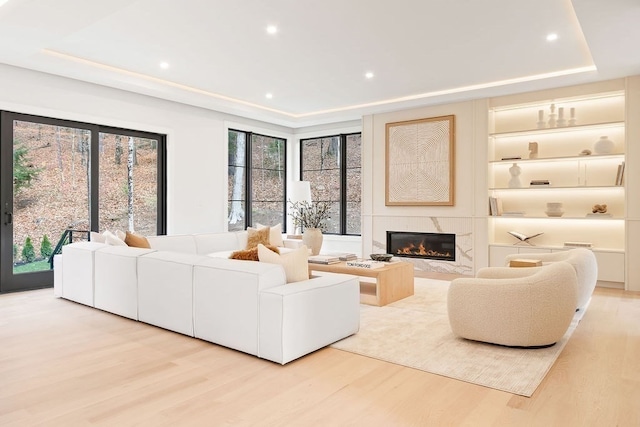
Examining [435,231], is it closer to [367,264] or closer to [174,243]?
[367,264]

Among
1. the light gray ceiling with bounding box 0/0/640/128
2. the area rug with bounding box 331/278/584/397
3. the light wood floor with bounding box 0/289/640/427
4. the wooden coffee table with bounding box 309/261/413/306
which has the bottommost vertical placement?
the light wood floor with bounding box 0/289/640/427

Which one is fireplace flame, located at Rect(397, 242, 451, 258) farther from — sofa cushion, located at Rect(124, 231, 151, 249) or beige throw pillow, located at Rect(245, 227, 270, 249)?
sofa cushion, located at Rect(124, 231, 151, 249)

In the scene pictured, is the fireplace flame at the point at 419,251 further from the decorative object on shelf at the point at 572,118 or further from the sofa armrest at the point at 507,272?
the sofa armrest at the point at 507,272

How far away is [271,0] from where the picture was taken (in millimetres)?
3604

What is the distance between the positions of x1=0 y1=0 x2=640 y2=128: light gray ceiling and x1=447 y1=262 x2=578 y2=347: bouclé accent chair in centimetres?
219

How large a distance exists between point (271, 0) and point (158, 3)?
3.21 ft

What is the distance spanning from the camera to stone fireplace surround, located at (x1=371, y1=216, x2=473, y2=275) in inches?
265

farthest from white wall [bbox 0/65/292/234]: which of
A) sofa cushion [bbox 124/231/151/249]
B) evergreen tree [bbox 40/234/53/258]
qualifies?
sofa cushion [bbox 124/231/151/249]

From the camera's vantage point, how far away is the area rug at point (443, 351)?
2688 mm

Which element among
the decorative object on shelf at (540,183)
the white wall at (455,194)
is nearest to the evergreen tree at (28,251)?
the white wall at (455,194)

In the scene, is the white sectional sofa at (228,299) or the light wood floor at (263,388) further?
the white sectional sofa at (228,299)

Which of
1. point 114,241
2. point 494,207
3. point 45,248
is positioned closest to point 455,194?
point 494,207

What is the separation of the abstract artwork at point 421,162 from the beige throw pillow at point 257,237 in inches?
95.5

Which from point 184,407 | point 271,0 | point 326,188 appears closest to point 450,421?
point 184,407
